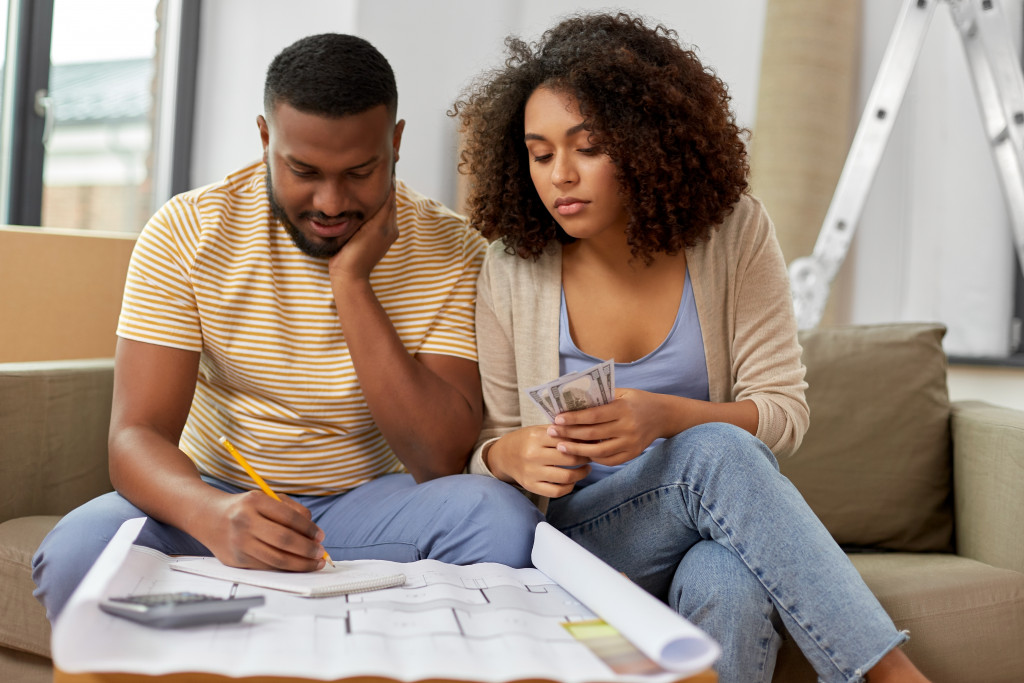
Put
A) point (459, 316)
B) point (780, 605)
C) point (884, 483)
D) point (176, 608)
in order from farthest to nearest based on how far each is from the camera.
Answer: point (884, 483) < point (459, 316) < point (780, 605) < point (176, 608)

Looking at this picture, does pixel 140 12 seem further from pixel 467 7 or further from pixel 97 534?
pixel 97 534

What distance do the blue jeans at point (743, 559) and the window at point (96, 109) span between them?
2.00 meters

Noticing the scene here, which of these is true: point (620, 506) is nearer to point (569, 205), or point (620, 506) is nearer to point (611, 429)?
point (611, 429)

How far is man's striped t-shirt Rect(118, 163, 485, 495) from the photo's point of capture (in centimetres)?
137

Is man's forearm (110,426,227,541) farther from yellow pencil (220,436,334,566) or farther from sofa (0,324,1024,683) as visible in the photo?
sofa (0,324,1024,683)

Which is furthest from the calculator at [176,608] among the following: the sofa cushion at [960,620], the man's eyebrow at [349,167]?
the sofa cushion at [960,620]

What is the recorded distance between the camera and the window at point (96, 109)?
8.04 feet

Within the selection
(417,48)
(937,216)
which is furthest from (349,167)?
(937,216)

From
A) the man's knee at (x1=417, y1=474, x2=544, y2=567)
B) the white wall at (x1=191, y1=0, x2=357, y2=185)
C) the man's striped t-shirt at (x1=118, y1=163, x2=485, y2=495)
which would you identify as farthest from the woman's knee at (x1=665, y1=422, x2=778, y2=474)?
the white wall at (x1=191, y1=0, x2=357, y2=185)

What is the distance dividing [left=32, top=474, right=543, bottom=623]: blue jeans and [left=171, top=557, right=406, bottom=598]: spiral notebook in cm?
21

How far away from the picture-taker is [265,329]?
1.41 meters

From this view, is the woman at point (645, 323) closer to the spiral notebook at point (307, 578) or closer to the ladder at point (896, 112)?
the spiral notebook at point (307, 578)

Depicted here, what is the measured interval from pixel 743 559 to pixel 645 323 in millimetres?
452

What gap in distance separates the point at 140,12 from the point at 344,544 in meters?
2.15
